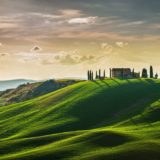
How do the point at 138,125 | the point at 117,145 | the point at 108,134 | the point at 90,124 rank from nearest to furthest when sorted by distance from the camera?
the point at 117,145 < the point at 108,134 < the point at 138,125 < the point at 90,124

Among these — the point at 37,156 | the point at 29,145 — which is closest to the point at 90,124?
the point at 29,145

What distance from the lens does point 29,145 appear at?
152 meters

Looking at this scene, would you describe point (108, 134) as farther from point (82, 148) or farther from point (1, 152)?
point (1, 152)

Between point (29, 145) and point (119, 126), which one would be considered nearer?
point (29, 145)

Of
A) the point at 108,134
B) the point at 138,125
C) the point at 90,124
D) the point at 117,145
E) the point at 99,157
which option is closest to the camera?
the point at 99,157

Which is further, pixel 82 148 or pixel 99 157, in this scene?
pixel 82 148

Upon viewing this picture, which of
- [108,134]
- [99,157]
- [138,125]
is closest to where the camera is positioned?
[99,157]

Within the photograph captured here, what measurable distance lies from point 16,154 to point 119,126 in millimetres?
48713

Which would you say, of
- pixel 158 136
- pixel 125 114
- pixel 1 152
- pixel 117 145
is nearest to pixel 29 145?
pixel 1 152

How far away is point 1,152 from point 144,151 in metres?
48.4

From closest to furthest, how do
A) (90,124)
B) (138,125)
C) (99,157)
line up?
1. (99,157)
2. (138,125)
3. (90,124)

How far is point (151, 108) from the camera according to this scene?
642ft

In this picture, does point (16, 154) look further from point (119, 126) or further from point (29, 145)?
point (119, 126)

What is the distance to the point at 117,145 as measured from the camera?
445 ft
